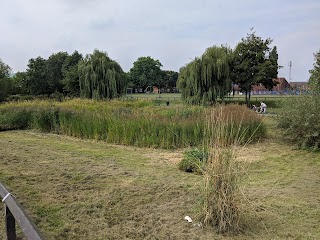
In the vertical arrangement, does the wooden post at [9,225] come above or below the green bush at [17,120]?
above


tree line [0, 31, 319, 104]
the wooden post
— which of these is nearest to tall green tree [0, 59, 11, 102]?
tree line [0, 31, 319, 104]

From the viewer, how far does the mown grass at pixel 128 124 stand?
30.0ft

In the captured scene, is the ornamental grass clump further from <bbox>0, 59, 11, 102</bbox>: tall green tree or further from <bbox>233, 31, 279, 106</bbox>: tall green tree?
<bbox>0, 59, 11, 102</bbox>: tall green tree

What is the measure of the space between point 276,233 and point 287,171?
3315mm

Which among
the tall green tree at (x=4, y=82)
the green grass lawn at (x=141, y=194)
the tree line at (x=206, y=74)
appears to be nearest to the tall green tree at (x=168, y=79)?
the tall green tree at (x=4, y=82)

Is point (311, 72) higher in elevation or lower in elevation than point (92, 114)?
higher

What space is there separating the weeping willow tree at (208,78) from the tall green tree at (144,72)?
52.6 m

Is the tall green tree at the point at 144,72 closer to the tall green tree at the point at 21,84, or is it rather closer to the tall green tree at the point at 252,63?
the tall green tree at the point at 21,84

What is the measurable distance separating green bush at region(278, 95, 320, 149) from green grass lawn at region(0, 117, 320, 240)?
2.49 ft

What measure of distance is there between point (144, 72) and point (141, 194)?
73.7 m

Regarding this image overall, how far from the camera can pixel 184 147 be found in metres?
8.99

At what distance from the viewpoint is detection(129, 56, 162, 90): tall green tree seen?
76.2 m

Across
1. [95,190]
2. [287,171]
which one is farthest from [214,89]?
[95,190]

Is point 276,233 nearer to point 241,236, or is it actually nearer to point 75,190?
point 241,236
